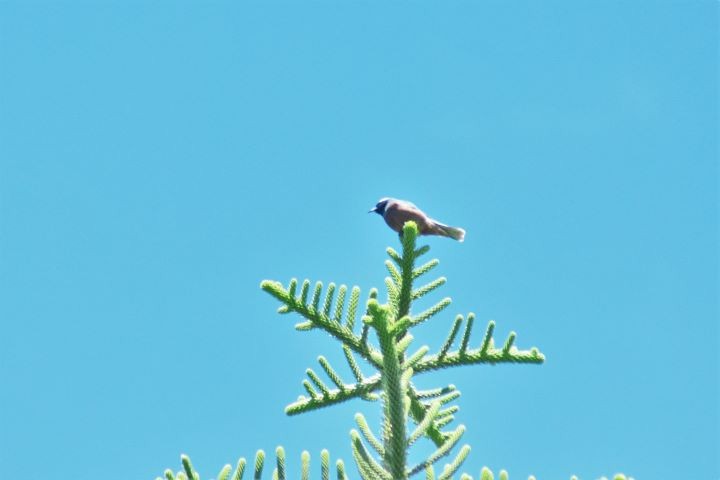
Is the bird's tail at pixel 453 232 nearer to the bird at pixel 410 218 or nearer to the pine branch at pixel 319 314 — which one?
the bird at pixel 410 218

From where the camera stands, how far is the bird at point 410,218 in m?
6.03

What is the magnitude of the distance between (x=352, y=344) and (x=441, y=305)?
479mm

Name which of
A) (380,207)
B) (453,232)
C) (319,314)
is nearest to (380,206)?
(380,207)

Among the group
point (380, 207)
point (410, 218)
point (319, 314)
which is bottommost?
point (319, 314)

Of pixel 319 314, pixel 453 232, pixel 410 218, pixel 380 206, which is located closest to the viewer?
pixel 319 314

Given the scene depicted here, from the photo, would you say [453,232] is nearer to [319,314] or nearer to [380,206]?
[380,206]

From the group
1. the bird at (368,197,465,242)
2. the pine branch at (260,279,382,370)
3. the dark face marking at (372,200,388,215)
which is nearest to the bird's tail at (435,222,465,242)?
the bird at (368,197,465,242)

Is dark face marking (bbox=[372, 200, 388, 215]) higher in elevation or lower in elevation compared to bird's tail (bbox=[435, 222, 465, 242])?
higher

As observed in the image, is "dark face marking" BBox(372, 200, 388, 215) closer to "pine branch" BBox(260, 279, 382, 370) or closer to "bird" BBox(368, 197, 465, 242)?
"bird" BBox(368, 197, 465, 242)

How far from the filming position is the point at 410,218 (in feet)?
19.9

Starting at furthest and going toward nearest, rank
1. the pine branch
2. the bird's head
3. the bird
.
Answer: the bird's head
the bird
the pine branch

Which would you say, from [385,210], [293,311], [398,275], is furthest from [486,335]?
[385,210]

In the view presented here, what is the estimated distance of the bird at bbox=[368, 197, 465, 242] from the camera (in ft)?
19.8

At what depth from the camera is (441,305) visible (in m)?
4.36
